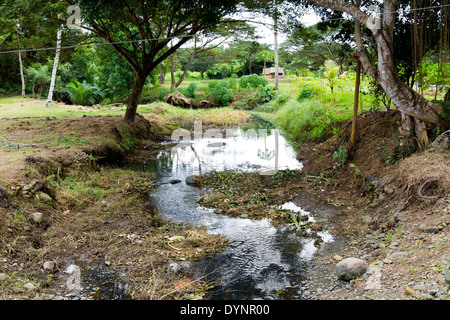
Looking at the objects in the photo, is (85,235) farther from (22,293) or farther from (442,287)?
(442,287)

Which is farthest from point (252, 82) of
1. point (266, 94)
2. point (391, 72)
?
point (391, 72)

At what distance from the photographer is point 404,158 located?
22.2 feet

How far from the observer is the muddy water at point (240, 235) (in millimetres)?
4434

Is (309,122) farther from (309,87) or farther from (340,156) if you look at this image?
(340,156)

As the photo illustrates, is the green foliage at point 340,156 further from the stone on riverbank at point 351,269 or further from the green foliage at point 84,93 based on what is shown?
the green foliage at point 84,93

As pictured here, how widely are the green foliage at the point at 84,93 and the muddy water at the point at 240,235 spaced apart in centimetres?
968

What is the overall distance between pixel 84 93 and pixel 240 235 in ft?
52.1

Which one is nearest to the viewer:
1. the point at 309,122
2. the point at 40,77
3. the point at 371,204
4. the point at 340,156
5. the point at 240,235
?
the point at 240,235

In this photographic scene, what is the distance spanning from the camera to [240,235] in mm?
5855

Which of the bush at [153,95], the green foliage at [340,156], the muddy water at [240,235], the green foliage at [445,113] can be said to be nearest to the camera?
the muddy water at [240,235]

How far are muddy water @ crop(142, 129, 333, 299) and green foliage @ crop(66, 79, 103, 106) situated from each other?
9682mm

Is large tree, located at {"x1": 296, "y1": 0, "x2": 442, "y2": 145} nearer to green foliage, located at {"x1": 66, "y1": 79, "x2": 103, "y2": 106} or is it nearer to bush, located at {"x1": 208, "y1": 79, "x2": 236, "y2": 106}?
green foliage, located at {"x1": 66, "y1": 79, "x2": 103, "y2": 106}

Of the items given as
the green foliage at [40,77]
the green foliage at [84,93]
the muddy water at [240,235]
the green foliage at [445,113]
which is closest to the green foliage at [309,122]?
the muddy water at [240,235]
